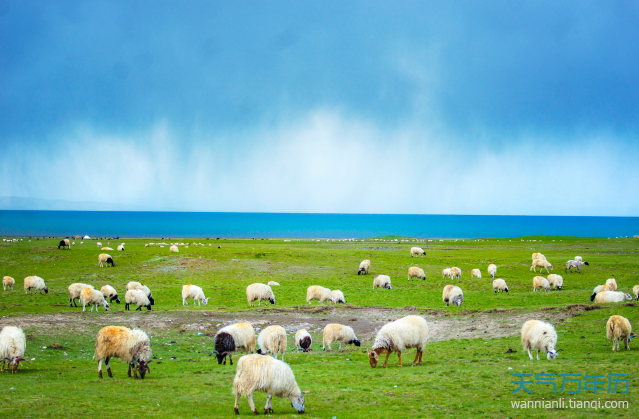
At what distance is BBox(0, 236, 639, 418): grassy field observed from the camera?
10648mm

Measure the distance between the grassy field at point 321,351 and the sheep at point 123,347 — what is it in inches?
21.8

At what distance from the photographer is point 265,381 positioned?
33.1ft

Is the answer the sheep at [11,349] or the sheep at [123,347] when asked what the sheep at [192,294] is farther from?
the sheep at [123,347]

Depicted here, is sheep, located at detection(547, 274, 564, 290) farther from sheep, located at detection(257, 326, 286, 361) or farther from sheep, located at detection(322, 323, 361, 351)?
sheep, located at detection(257, 326, 286, 361)

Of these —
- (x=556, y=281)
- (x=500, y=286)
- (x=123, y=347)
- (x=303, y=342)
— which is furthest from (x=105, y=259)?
(x=556, y=281)

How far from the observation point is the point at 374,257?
59188 millimetres

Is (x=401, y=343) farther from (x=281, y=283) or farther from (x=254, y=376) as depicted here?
(x=281, y=283)

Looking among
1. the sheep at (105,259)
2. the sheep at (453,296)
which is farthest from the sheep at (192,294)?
the sheep at (105,259)

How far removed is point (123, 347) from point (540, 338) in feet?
47.5

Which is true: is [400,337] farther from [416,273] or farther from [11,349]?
[416,273]

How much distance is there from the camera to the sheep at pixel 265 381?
10.1 metres

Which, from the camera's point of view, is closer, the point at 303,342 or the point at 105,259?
the point at 303,342

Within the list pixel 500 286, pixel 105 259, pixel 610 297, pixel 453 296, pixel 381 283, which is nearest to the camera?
pixel 610 297

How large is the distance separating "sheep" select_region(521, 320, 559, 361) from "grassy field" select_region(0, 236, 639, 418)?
0.40 metres
